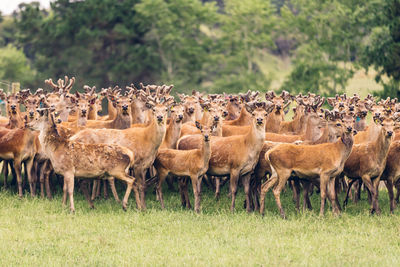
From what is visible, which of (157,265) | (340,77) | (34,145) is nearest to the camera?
(157,265)

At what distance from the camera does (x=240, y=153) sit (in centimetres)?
1273

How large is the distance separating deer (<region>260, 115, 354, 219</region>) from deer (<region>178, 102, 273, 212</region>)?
17.2 inches

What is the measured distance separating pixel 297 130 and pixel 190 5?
36.2 metres

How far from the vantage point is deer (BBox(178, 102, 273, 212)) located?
12.6 m

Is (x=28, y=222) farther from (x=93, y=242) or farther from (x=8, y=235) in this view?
(x=93, y=242)

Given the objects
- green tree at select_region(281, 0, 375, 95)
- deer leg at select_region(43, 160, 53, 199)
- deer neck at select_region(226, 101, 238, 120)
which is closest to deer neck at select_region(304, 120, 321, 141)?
deer neck at select_region(226, 101, 238, 120)

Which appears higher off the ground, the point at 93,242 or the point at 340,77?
Result: the point at 93,242

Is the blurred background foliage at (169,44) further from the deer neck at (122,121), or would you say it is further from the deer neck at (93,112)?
the deer neck at (122,121)

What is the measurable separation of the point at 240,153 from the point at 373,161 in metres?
2.41

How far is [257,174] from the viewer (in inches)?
522

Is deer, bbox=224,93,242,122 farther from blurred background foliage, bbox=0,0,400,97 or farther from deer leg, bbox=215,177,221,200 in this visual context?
blurred background foliage, bbox=0,0,400,97

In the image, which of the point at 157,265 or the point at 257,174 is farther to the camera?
the point at 257,174

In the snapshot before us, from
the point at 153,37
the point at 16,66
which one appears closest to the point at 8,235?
the point at 153,37

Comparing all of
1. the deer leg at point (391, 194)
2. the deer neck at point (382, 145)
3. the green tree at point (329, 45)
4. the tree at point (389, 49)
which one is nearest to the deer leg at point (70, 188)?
the deer neck at point (382, 145)
